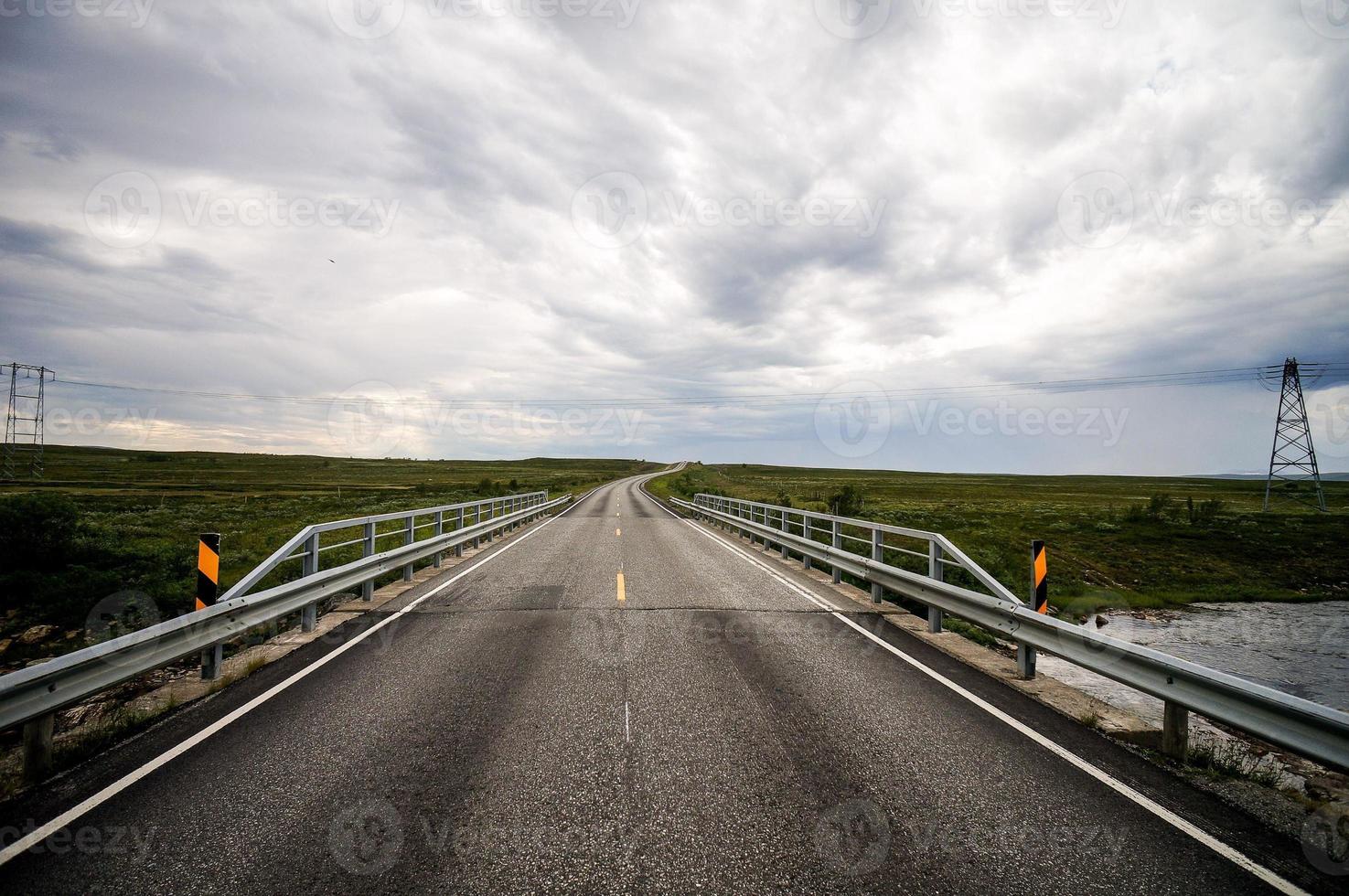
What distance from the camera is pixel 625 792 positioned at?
11.8 feet

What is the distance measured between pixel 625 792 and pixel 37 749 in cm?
385

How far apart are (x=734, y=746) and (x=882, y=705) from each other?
1649 mm

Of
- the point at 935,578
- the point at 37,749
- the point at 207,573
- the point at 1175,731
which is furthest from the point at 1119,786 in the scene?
the point at 207,573

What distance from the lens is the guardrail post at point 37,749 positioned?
368 cm

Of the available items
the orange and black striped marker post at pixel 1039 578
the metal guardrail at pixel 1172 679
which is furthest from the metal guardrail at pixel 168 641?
the orange and black striped marker post at pixel 1039 578

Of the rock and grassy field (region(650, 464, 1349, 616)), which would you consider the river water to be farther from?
the rock

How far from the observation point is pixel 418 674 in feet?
18.9

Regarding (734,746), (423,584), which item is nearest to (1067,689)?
(734,746)

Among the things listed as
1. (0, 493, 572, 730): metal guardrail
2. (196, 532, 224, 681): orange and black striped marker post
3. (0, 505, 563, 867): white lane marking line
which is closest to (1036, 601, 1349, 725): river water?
(0, 505, 563, 867): white lane marking line

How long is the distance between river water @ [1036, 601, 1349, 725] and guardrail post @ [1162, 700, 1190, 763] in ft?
12.6

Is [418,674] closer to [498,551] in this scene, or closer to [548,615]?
[548,615]

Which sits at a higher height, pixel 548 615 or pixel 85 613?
pixel 548 615

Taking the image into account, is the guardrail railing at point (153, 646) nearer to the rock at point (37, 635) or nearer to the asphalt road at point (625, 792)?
the asphalt road at point (625, 792)

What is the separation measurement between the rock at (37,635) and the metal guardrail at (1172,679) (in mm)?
13329
